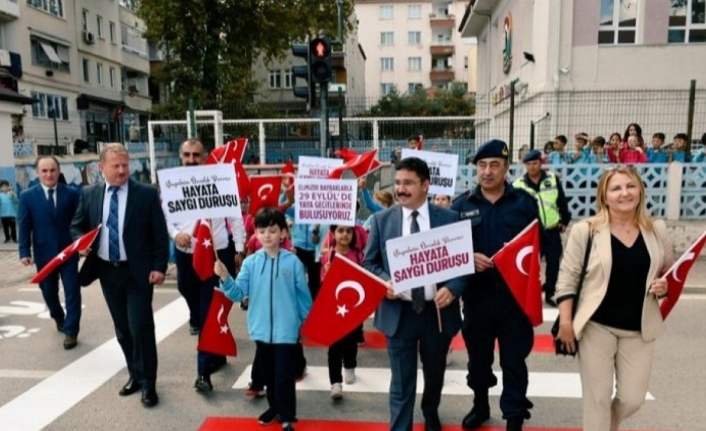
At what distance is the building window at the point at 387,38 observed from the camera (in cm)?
6500

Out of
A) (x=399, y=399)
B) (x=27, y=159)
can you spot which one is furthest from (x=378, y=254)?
(x=27, y=159)

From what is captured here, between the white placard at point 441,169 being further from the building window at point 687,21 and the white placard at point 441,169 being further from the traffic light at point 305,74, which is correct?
the building window at point 687,21

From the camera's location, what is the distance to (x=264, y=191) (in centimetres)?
634

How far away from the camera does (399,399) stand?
Result: 11.8 ft

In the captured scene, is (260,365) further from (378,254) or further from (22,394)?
(22,394)

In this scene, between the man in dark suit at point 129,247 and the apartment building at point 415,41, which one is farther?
the apartment building at point 415,41

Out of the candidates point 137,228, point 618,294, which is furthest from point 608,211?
point 137,228

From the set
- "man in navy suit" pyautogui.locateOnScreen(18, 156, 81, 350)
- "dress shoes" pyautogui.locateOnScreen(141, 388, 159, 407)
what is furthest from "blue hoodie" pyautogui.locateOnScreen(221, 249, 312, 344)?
"man in navy suit" pyautogui.locateOnScreen(18, 156, 81, 350)

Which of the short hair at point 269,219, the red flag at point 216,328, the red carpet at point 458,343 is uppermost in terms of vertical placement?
the short hair at point 269,219

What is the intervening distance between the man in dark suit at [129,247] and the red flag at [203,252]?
0.25 meters

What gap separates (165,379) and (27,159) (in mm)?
12485

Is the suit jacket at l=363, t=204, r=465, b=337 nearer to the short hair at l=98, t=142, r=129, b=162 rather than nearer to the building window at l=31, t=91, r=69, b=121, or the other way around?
the short hair at l=98, t=142, r=129, b=162

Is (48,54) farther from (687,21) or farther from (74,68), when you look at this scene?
(687,21)

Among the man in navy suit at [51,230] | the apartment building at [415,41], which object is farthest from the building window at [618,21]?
the apartment building at [415,41]
